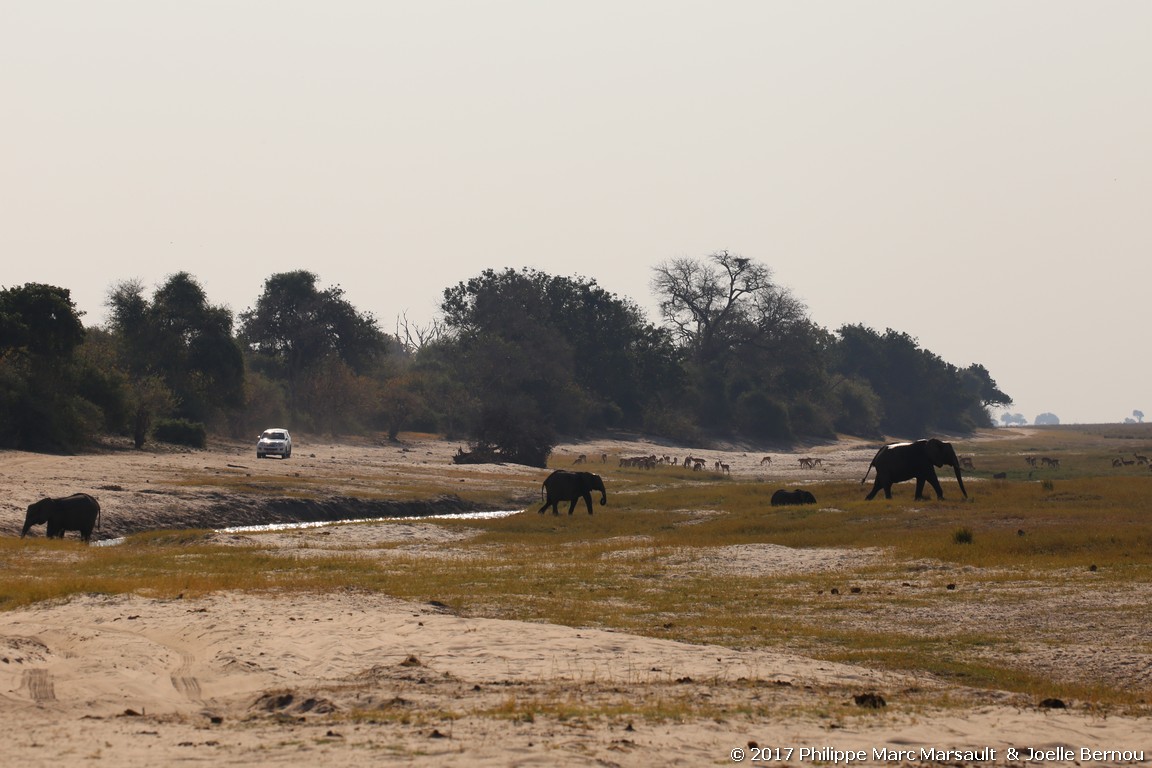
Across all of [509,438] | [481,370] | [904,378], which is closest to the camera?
[509,438]

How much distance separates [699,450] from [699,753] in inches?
3659

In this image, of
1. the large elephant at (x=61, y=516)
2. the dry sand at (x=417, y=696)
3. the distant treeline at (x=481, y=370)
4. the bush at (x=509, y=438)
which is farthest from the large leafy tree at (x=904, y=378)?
the dry sand at (x=417, y=696)

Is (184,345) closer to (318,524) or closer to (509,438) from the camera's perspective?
(509,438)

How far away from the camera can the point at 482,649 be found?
44.9 feet

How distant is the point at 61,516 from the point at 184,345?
4514cm

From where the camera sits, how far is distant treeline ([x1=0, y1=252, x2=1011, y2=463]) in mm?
55281

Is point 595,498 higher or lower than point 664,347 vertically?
lower

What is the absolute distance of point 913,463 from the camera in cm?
3903

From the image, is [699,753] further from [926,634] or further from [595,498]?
[595,498]

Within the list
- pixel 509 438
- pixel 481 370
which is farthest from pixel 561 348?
pixel 509 438

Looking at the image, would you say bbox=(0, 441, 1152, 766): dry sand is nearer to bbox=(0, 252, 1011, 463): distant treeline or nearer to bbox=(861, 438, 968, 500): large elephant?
bbox=(861, 438, 968, 500): large elephant

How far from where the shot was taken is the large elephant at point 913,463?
38.8m

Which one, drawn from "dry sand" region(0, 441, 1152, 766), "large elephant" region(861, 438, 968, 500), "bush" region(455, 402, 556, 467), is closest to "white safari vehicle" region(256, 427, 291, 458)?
"bush" region(455, 402, 556, 467)

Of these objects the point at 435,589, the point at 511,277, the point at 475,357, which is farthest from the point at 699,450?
the point at 435,589
